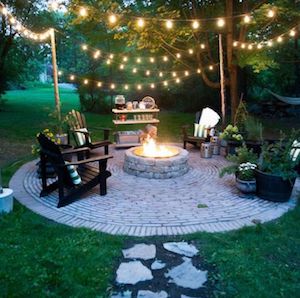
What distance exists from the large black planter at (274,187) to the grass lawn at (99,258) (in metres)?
0.35

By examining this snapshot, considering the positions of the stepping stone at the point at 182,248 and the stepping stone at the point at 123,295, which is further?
the stepping stone at the point at 182,248

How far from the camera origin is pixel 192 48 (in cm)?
910

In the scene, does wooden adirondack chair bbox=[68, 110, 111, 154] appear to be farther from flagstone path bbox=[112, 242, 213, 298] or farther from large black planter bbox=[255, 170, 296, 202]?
flagstone path bbox=[112, 242, 213, 298]

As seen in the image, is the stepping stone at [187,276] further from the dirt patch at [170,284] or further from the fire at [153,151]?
the fire at [153,151]

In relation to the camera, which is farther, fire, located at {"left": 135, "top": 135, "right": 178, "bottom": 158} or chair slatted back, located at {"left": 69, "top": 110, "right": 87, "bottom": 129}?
chair slatted back, located at {"left": 69, "top": 110, "right": 87, "bottom": 129}

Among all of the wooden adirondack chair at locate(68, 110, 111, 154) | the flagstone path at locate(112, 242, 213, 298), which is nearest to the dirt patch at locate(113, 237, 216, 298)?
the flagstone path at locate(112, 242, 213, 298)

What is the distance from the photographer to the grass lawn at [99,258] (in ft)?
8.78

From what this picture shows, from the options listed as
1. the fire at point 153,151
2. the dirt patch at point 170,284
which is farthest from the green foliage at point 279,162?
the dirt patch at point 170,284

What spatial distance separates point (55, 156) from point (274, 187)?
305cm

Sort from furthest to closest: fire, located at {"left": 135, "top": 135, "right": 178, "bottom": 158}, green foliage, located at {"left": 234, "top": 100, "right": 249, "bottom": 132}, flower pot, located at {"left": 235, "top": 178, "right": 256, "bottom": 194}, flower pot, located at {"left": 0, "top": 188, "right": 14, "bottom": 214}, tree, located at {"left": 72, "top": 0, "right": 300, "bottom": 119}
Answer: tree, located at {"left": 72, "top": 0, "right": 300, "bottom": 119} → green foliage, located at {"left": 234, "top": 100, "right": 249, "bottom": 132} → fire, located at {"left": 135, "top": 135, "right": 178, "bottom": 158} → flower pot, located at {"left": 235, "top": 178, "right": 256, "bottom": 194} → flower pot, located at {"left": 0, "top": 188, "right": 14, "bottom": 214}

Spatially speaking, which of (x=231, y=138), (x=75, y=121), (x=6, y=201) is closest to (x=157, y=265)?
(x=6, y=201)

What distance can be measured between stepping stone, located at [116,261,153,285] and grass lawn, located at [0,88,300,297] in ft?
0.27

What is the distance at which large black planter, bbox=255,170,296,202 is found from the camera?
4527mm

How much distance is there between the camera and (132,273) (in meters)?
2.89
